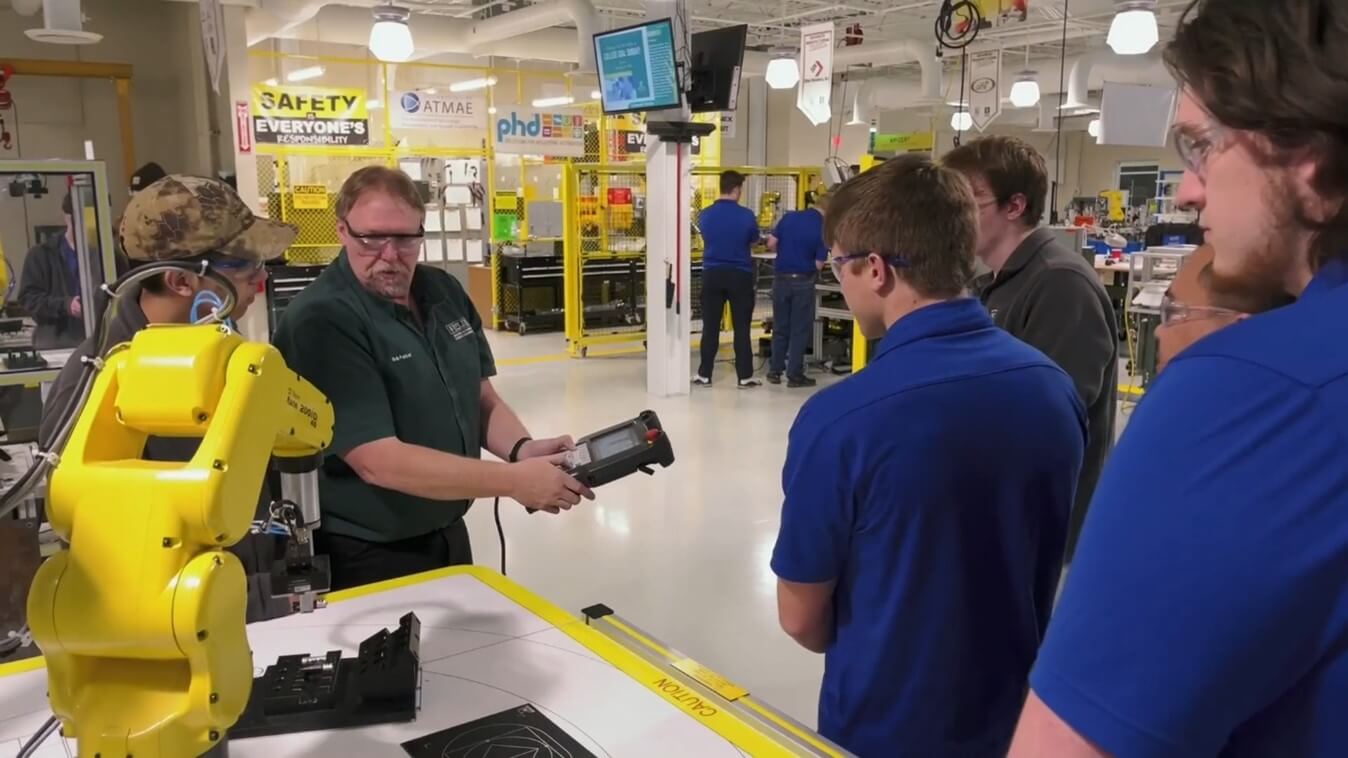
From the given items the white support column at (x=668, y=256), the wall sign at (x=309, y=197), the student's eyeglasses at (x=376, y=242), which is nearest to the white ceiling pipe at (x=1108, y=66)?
the white support column at (x=668, y=256)

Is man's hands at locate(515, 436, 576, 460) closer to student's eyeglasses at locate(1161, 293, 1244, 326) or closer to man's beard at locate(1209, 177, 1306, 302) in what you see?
student's eyeglasses at locate(1161, 293, 1244, 326)

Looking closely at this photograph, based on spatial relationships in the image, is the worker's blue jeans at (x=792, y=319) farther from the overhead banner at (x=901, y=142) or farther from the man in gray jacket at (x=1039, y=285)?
the overhead banner at (x=901, y=142)

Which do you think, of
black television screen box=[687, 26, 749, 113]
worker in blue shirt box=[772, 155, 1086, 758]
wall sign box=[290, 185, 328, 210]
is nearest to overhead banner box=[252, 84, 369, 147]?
wall sign box=[290, 185, 328, 210]

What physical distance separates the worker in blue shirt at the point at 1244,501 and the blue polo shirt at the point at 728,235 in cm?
747

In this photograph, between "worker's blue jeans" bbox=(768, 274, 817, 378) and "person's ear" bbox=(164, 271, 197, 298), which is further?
"worker's blue jeans" bbox=(768, 274, 817, 378)

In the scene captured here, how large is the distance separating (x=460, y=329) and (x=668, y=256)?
539cm

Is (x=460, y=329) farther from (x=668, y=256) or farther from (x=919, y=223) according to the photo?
(x=668, y=256)

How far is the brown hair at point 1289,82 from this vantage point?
2.01 feet

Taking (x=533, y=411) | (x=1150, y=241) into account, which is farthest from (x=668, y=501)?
(x=1150, y=241)

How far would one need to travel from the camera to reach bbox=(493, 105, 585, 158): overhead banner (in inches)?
443

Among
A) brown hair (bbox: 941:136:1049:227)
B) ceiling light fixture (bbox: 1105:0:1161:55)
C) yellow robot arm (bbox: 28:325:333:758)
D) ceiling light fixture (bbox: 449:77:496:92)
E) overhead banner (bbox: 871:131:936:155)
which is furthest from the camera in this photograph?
overhead banner (bbox: 871:131:936:155)

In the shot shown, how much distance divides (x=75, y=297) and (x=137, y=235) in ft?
10.8

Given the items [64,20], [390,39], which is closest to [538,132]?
[390,39]

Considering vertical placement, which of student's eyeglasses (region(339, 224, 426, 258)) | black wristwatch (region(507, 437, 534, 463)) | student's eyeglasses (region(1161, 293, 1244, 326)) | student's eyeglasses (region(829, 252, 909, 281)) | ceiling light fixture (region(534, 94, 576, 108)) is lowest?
black wristwatch (region(507, 437, 534, 463))
